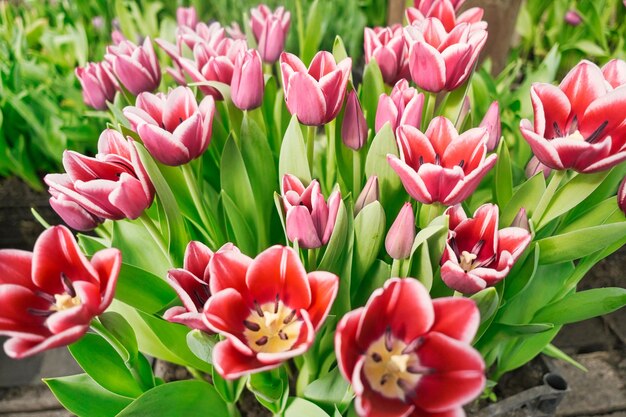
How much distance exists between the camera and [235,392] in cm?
60

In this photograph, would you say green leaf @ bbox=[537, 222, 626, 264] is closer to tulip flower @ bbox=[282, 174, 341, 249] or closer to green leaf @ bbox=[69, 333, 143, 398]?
tulip flower @ bbox=[282, 174, 341, 249]

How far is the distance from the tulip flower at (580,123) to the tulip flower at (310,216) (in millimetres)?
187

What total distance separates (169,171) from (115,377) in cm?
25

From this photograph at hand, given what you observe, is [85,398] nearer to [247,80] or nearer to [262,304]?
[262,304]

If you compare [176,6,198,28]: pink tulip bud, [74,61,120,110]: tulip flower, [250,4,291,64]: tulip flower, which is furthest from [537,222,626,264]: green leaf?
[176,6,198,28]: pink tulip bud

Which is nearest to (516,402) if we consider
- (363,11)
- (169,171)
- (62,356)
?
(169,171)

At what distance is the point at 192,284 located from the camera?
17.8 inches

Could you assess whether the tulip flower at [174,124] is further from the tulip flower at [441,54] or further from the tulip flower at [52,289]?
the tulip flower at [441,54]

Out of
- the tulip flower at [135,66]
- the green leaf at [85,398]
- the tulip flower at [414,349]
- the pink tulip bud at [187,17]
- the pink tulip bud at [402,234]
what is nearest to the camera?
the tulip flower at [414,349]

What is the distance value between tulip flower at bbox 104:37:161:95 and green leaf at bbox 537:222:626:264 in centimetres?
56

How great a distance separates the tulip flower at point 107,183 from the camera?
18.1 inches

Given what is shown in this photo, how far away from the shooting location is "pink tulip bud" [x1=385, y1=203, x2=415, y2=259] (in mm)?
458

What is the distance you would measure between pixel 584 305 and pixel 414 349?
346 mm

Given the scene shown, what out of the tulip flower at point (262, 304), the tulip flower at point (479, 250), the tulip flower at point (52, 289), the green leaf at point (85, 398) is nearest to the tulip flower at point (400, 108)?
the tulip flower at point (479, 250)
